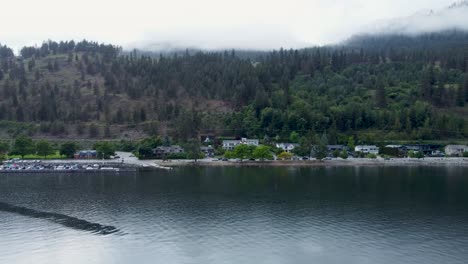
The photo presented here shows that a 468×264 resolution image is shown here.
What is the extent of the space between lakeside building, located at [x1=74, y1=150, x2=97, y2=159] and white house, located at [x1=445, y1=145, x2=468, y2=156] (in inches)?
1997

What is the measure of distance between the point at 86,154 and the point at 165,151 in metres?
10.9

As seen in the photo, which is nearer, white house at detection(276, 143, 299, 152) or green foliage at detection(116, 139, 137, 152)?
white house at detection(276, 143, 299, 152)

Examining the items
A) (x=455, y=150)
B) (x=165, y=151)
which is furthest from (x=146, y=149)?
(x=455, y=150)

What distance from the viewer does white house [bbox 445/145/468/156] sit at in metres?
67.9

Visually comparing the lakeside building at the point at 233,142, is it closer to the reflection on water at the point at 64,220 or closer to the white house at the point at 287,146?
the white house at the point at 287,146

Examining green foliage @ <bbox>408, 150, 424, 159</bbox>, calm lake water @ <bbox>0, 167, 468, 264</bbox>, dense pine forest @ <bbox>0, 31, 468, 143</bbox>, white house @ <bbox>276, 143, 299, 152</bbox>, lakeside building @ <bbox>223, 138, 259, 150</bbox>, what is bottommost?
calm lake water @ <bbox>0, 167, 468, 264</bbox>

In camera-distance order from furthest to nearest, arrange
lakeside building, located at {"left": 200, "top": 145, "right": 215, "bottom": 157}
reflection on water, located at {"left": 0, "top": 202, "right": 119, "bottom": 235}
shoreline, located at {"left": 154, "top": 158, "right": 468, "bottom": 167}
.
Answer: lakeside building, located at {"left": 200, "top": 145, "right": 215, "bottom": 157}, shoreline, located at {"left": 154, "top": 158, "right": 468, "bottom": 167}, reflection on water, located at {"left": 0, "top": 202, "right": 119, "bottom": 235}

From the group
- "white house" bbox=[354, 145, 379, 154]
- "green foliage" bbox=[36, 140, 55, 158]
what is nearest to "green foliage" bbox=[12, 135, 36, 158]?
"green foliage" bbox=[36, 140, 55, 158]

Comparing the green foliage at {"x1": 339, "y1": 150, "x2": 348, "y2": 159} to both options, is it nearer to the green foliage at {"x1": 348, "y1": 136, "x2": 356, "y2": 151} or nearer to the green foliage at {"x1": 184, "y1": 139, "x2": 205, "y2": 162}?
the green foliage at {"x1": 348, "y1": 136, "x2": 356, "y2": 151}

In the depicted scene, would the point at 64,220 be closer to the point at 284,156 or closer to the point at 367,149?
the point at 284,156

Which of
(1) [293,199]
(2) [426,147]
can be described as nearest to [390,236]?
(1) [293,199]

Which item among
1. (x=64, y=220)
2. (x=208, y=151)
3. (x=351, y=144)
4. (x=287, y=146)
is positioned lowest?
(x=64, y=220)

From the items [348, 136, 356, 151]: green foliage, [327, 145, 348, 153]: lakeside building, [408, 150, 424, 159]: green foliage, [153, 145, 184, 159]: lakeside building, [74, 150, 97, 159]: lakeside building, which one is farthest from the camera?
[348, 136, 356, 151]: green foliage

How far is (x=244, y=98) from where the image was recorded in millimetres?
87625
